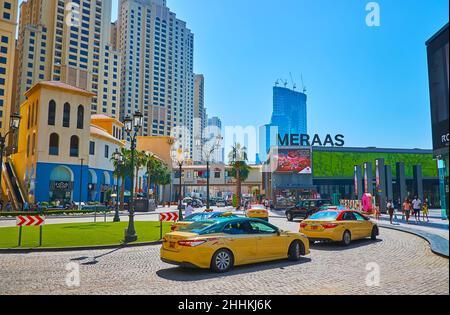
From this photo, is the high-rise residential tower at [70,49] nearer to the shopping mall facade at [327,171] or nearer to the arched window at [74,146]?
the arched window at [74,146]

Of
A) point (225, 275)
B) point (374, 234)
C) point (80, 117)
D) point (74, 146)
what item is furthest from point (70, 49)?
point (225, 275)

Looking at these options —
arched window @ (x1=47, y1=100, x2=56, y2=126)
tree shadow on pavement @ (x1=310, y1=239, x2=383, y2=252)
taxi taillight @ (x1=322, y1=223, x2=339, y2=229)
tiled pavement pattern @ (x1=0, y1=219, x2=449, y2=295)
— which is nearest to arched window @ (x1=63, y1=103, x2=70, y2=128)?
arched window @ (x1=47, y1=100, x2=56, y2=126)

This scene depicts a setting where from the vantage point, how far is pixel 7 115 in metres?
83.7

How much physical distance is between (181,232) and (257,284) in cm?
282

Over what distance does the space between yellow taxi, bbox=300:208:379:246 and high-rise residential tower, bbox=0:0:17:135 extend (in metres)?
88.2

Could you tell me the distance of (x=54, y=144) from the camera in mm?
51188

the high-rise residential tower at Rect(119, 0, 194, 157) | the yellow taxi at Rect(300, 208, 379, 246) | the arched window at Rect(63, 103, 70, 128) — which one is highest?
the high-rise residential tower at Rect(119, 0, 194, 157)

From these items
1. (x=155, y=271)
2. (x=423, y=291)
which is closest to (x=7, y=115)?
(x=155, y=271)

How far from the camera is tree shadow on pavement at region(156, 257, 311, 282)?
29.0 ft

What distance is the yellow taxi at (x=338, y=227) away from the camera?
45.0ft

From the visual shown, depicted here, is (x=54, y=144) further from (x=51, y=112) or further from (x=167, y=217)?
(x=167, y=217)

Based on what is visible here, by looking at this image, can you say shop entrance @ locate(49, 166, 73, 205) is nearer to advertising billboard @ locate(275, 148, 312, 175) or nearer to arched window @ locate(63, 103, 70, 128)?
arched window @ locate(63, 103, 70, 128)

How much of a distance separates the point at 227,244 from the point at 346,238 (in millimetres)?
6648

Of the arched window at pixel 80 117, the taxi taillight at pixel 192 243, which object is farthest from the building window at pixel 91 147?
the taxi taillight at pixel 192 243
